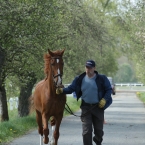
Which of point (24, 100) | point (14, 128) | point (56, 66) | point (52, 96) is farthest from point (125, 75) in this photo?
point (56, 66)

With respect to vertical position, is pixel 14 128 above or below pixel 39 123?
below

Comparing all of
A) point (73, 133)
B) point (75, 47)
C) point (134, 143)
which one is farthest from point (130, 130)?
point (75, 47)

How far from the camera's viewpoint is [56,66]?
12.4 meters

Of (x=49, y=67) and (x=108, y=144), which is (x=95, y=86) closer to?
(x=49, y=67)

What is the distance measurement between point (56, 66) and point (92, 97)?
1.32 m

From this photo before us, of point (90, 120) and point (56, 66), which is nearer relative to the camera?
point (90, 120)

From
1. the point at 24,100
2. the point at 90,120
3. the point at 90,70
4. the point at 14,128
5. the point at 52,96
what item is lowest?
the point at 24,100

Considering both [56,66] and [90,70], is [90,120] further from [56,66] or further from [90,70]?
[56,66]

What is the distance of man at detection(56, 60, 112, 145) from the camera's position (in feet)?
37.6

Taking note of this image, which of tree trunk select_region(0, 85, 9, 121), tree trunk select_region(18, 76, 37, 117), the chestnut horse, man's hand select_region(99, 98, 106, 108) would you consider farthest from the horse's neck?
tree trunk select_region(18, 76, 37, 117)

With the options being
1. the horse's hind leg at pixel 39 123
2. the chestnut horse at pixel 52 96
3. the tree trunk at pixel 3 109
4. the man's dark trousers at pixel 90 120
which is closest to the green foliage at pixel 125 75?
the tree trunk at pixel 3 109

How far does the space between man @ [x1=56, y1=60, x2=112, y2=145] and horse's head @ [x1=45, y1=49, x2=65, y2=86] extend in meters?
0.66

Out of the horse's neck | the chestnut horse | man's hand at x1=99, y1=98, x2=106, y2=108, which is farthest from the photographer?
the horse's neck

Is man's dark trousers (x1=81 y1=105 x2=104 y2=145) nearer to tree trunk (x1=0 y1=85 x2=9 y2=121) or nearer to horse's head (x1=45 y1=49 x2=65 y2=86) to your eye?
horse's head (x1=45 y1=49 x2=65 y2=86)
